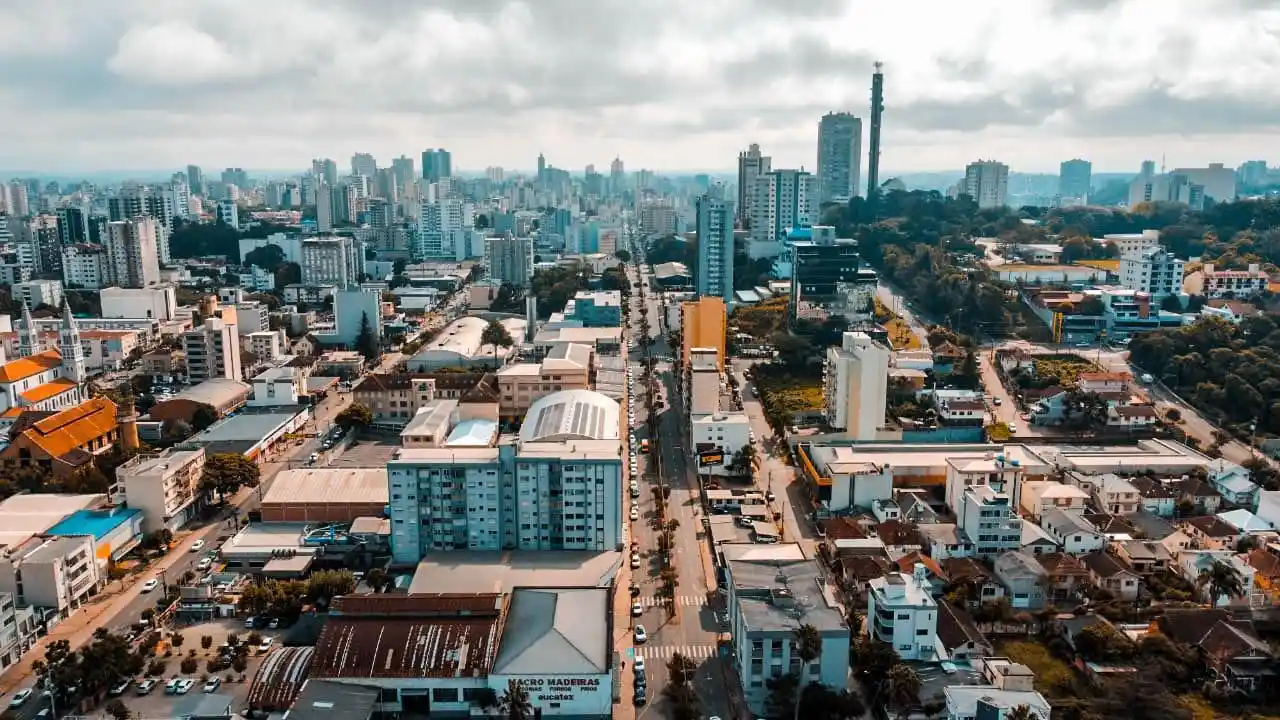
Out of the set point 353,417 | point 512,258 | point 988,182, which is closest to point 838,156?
point 988,182

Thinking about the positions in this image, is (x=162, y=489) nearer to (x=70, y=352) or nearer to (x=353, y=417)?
(x=353, y=417)

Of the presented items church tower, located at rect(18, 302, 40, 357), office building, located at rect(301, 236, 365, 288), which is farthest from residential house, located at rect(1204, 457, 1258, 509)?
office building, located at rect(301, 236, 365, 288)

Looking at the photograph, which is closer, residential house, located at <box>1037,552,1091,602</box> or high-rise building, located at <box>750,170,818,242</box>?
residential house, located at <box>1037,552,1091,602</box>

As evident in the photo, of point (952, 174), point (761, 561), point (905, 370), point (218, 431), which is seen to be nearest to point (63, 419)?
point (218, 431)

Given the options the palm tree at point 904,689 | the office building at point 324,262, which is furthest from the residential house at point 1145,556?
the office building at point 324,262

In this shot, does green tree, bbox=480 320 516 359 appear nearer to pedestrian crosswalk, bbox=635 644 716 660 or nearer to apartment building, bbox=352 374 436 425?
apartment building, bbox=352 374 436 425

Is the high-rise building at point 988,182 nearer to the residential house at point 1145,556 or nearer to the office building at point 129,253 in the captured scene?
the office building at point 129,253

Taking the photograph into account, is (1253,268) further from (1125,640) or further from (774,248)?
(1125,640)
